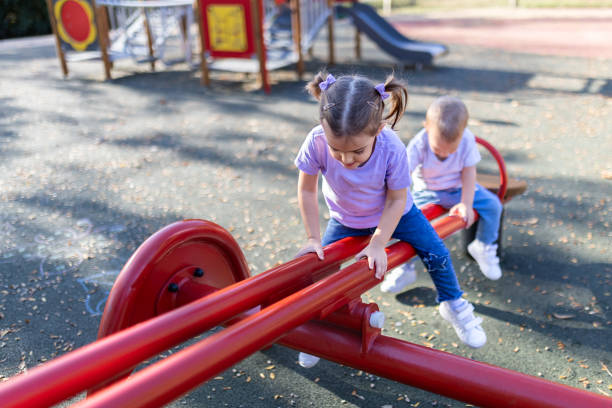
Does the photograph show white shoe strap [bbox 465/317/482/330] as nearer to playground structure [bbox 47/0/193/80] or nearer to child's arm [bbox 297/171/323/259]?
child's arm [bbox 297/171/323/259]

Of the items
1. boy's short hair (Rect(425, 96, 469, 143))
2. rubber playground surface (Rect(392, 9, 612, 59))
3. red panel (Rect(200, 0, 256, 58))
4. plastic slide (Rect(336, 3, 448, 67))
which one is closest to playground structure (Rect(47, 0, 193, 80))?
red panel (Rect(200, 0, 256, 58))

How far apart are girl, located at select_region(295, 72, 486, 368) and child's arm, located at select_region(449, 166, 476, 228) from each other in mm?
422

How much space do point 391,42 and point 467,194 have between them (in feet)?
20.2

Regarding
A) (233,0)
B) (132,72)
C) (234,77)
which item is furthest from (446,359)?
(132,72)

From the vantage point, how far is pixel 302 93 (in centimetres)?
693

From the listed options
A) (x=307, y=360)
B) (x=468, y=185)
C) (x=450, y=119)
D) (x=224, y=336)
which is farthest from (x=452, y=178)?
(x=224, y=336)

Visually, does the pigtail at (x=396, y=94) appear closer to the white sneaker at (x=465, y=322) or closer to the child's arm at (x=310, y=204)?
the child's arm at (x=310, y=204)

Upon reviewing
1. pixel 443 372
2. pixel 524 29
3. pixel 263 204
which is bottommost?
pixel 263 204

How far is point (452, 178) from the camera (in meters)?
2.78

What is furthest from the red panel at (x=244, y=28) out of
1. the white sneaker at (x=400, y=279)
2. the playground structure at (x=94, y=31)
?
the white sneaker at (x=400, y=279)

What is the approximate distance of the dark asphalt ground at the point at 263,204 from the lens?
93.7 inches

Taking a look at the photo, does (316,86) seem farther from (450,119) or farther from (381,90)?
(450,119)

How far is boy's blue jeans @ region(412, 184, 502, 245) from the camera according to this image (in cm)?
281

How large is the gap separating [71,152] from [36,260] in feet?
7.01
